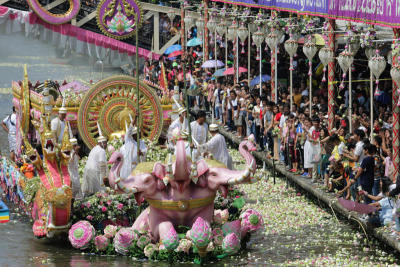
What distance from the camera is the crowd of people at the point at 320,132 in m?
16.7

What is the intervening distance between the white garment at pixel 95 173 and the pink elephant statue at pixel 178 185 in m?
3.18

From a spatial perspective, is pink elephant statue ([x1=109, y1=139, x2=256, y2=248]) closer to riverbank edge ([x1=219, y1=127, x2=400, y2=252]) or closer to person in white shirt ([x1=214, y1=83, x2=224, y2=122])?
riverbank edge ([x1=219, y1=127, x2=400, y2=252])

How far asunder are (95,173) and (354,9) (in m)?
6.10

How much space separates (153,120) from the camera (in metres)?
22.6

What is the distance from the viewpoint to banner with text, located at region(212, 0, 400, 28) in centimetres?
1800

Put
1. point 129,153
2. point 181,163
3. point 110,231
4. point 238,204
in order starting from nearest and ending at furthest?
1. point 181,163
2. point 110,231
3. point 238,204
4. point 129,153

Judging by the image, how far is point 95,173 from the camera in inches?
743

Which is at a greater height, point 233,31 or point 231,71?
point 233,31

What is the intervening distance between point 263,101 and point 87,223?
28.3ft

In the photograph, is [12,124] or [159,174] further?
[12,124]

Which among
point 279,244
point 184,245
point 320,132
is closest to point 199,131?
point 320,132

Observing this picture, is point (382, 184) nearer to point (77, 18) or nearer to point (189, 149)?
point (189, 149)

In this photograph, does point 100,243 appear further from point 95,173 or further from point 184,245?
point 95,173

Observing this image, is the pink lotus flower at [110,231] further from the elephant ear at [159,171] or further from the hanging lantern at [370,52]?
the hanging lantern at [370,52]
